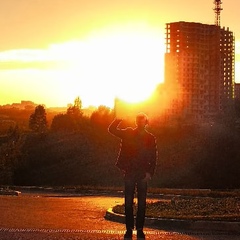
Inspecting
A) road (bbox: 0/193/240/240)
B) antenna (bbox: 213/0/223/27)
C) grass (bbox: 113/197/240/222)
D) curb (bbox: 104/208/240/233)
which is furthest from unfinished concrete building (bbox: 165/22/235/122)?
curb (bbox: 104/208/240/233)

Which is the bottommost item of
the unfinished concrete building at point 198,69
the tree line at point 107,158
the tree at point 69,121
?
the tree line at point 107,158

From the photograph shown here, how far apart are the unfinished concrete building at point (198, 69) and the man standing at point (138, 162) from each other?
103797 millimetres

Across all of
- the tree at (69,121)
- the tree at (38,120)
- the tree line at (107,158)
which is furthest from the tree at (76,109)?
the tree line at (107,158)

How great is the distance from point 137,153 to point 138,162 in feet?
0.53

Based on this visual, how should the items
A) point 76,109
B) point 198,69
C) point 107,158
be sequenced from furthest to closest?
point 198,69, point 76,109, point 107,158

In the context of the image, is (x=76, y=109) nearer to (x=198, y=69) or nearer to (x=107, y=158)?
(x=198, y=69)

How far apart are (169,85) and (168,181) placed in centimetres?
5967

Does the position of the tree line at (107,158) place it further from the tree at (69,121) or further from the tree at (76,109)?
the tree at (76,109)

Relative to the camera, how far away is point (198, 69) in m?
125

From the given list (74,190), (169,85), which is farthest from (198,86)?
(74,190)

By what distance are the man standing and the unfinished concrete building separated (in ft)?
341

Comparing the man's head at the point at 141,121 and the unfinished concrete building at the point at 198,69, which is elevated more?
the unfinished concrete building at the point at 198,69

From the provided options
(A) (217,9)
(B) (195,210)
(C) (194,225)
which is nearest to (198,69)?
(A) (217,9)

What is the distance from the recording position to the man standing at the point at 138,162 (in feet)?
40.7
